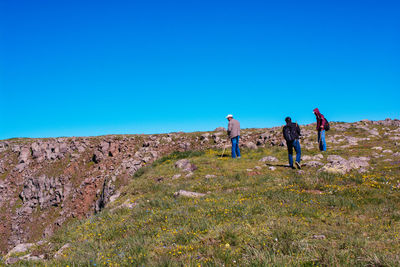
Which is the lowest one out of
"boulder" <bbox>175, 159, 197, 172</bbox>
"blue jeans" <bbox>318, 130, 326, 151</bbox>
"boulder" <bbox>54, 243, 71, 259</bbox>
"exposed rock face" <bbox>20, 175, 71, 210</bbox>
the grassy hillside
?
"exposed rock face" <bbox>20, 175, 71, 210</bbox>

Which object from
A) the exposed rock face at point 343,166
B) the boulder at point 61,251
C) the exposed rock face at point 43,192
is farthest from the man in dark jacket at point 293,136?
the exposed rock face at point 43,192

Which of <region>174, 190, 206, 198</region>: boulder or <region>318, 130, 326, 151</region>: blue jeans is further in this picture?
<region>318, 130, 326, 151</region>: blue jeans

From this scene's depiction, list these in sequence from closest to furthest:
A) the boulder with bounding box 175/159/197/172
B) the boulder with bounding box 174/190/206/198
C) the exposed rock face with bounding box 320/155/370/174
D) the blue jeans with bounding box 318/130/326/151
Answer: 1. the boulder with bounding box 174/190/206/198
2. the exposed rock face with bounding box 320/155/370/174
3. the boulder with bounding box 175/159/197/172
4. the blue jeans with bounding box 318/130/326/151

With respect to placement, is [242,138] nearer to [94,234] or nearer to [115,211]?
[115,211]

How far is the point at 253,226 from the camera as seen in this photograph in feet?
20.4

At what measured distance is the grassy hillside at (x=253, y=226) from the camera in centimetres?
466

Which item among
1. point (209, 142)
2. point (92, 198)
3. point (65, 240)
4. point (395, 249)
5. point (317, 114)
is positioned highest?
point (317, 114)

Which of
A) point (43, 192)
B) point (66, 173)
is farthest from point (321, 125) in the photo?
point (43, 192)

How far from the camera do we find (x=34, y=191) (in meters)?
29.1

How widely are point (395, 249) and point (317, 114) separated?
14408mm

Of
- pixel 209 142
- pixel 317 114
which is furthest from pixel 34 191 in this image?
pixel 317 114

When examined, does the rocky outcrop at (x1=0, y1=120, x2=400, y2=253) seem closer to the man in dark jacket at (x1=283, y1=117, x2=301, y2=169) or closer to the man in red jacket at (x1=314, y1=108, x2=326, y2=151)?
the man in red jacket at (x1=314, y1=108, x2=326, y2=151)

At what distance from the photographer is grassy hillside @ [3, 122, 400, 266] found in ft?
15.3

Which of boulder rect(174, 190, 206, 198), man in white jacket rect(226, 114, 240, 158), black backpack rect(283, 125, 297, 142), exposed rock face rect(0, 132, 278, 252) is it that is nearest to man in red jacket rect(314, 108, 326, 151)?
black backpack rect(283, 125, 297, 142)
